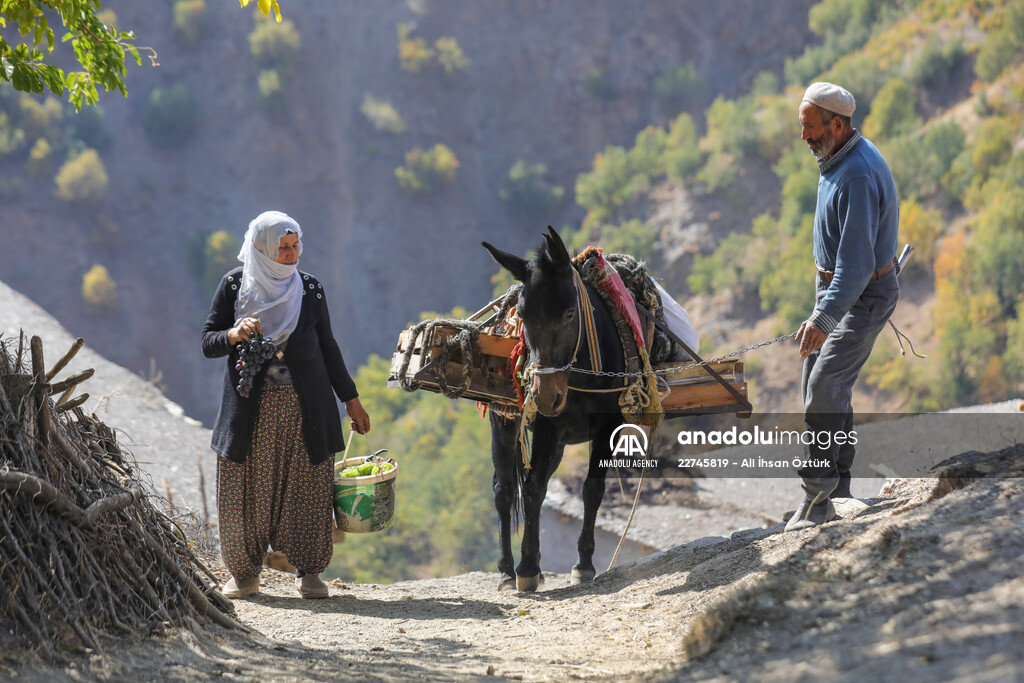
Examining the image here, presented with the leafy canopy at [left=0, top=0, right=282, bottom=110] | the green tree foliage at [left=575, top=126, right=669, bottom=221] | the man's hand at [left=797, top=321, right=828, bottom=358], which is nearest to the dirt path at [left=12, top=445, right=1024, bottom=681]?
the man's hand at [left=797, top=321, right=828, bottom=358]

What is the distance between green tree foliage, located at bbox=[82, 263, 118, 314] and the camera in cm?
5597

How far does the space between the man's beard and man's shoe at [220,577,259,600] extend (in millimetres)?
3701

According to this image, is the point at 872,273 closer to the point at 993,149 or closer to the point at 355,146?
the point at 993,149

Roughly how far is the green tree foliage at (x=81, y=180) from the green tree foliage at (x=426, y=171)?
19624 millimetres

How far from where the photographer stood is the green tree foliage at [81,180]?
5822 centimetres

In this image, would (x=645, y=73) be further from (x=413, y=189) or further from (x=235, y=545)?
(x=235, y=545)

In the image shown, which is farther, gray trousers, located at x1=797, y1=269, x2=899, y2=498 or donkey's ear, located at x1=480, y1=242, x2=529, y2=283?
donkey's ear, located at x1=480, y1=242, x2=529, y2=283

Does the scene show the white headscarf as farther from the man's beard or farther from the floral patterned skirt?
the man's beard

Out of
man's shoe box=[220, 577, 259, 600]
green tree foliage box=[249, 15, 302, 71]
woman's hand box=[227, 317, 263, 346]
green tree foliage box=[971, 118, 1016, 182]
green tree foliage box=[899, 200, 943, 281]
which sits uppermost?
green tree foliage box=[249, 15, 302, 71]

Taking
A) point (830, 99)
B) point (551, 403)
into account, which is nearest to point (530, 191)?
point (830, 99)

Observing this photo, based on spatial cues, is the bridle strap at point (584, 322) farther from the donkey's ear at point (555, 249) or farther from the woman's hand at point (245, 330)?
the woman's hand at point (245, 330)

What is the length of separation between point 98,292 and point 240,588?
186 feet

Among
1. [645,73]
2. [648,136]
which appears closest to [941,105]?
[648,136]

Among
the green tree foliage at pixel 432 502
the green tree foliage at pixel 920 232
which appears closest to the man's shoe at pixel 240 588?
the green tree foliage at pixel 432 502
